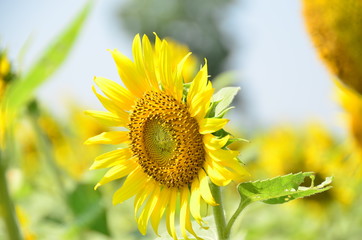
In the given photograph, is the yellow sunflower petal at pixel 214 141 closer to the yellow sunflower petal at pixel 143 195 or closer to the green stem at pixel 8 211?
the yellow sunflower petal at pixel 143 195

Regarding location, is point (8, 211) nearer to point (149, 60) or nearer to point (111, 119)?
point (111, 119)

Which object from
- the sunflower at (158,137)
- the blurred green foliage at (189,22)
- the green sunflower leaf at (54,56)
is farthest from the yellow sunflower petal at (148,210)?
the blurred green foliage at (189,22)

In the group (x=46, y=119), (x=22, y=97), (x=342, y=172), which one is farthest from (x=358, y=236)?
(x=46, y=119)

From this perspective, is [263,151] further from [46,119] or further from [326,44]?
[326,44]

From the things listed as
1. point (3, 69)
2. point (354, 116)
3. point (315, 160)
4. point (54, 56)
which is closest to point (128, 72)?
point (54, 56)

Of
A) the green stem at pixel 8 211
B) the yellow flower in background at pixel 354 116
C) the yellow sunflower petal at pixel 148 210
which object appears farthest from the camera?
the yellow flower in background at pixel 354 116
